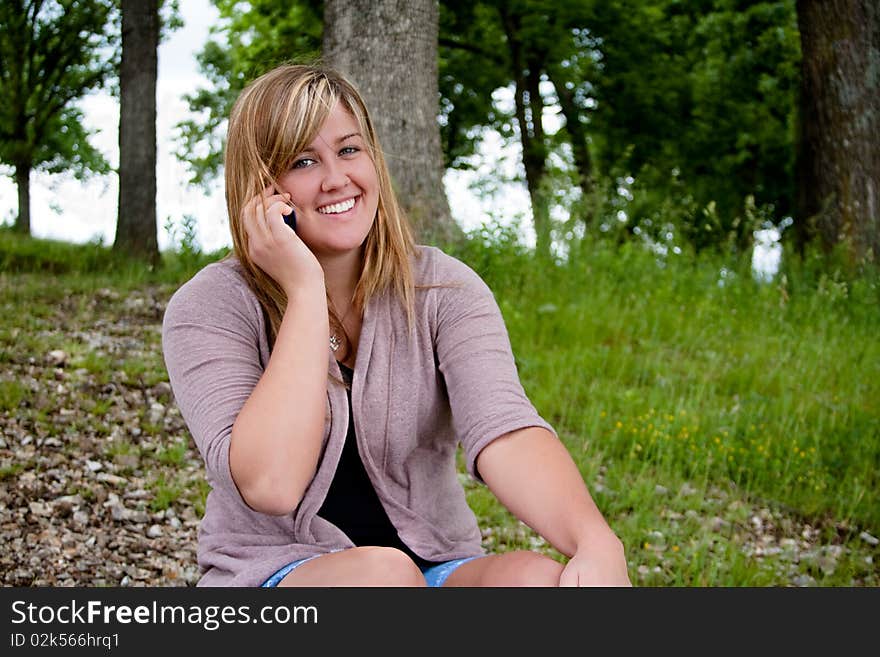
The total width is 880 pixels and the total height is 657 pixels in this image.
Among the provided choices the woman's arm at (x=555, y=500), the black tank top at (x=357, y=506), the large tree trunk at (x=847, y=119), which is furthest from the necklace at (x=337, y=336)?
the large tree trunk at (x=847, y=119)

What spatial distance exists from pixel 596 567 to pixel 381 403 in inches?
29.8

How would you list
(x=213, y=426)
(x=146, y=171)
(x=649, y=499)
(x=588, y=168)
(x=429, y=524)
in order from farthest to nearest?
(x=588, y=168)
(x=146, y=171)
(x=649, y=499)
(x=429, y=524)
(x=213, y=426)

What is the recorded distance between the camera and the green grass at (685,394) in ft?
16.0

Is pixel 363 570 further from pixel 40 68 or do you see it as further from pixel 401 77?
pixel 40 68

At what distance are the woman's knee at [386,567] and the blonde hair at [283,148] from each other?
0.70 m

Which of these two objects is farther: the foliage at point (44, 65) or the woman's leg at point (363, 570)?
the foliage at point (44, 65)

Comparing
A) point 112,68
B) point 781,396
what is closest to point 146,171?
point 781,396

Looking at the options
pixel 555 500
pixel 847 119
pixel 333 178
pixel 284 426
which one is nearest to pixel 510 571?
pixel 555 500

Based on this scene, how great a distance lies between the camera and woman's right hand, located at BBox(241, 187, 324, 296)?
2.51 metres

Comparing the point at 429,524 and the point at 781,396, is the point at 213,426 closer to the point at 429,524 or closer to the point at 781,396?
the point at 429,524

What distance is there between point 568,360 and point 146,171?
4.99 metres

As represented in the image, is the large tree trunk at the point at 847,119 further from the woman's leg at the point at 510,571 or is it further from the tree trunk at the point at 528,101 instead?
the woman's leg at the point at 510,571

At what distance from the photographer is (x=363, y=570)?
88.6 inches

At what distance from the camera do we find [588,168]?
18.0 metres
